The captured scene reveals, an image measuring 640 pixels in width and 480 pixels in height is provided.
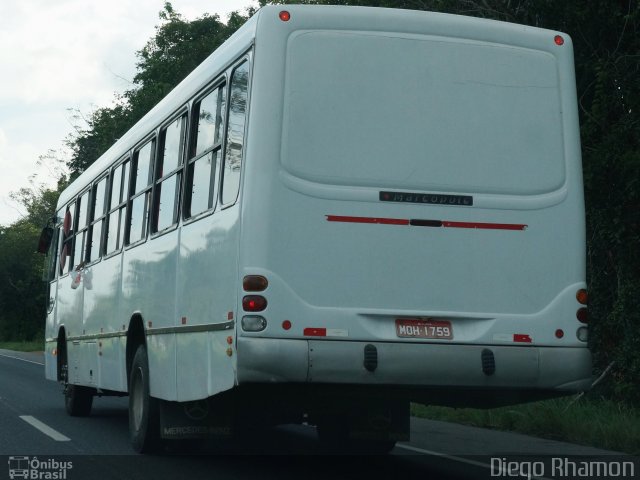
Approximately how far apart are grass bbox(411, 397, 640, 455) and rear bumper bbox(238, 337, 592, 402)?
10.7 ft

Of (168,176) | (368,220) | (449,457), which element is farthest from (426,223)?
(449,457)

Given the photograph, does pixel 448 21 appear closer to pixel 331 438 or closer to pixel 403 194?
pixel 403 194

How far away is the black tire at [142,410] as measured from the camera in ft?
35.2

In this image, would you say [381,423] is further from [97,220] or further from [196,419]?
[97,220]

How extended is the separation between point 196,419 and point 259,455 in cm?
159

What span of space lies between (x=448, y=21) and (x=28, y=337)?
72.5 metres

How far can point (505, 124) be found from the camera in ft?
28.8

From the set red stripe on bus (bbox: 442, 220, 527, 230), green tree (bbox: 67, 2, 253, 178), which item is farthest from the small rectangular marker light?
green tree (bbox: 67, 2, 253, 178)

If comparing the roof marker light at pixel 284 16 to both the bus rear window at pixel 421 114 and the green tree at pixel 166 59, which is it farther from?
the green tree at pixel 166 59

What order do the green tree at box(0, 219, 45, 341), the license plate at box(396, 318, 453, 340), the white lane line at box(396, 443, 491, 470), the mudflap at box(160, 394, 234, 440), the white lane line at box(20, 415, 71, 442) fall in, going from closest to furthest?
the license plate at box(396, 318, 453, 340)
the mudflap at box(160, 394, 234, 440)
the white lane line at box(396, 443, 491, 470)
the white lane line at box(20, 415, 71, 442)
the green tree at box(0, 219, 45, 341)

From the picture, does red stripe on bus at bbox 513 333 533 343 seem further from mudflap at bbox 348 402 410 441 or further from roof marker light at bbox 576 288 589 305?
mudflap at bbox 348 402 410 441

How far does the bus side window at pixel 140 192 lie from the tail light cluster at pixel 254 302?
3491 millimetres

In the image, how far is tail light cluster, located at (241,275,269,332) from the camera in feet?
26.3

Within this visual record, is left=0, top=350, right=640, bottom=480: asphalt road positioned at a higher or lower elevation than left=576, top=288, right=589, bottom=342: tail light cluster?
lower
